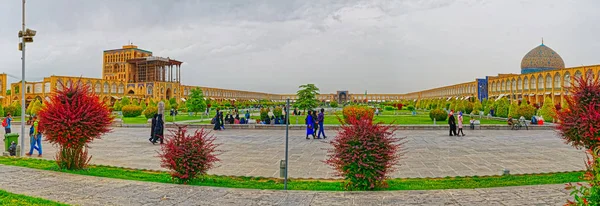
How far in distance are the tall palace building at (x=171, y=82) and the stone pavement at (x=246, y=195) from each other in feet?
127

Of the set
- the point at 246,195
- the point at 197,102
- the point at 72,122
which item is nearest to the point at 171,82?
the point at 197,102

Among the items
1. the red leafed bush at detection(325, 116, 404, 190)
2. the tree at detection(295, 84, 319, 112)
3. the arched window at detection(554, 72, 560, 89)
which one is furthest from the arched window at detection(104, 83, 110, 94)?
the red leafed bush at detection(325, 116, 404, 190)

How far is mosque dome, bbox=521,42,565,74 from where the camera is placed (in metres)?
48.1

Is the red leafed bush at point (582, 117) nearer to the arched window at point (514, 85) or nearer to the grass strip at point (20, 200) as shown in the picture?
the grass strip at point (20, 200)

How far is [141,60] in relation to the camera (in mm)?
61469

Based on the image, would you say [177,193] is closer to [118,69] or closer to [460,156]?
[460,156]

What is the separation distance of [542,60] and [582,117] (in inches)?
1956

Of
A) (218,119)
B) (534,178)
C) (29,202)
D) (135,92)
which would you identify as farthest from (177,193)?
(135,92)

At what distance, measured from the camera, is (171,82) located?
6150cm

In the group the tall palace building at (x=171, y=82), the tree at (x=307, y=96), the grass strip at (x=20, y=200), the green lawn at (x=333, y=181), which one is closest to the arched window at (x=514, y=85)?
the tall palace building at (x=171, y=82)

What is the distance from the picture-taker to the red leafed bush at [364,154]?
4.82 m

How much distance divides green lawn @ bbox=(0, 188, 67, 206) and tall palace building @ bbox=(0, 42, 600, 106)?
40556mm

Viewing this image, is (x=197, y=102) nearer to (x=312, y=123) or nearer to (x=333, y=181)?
(x=312, y=123)

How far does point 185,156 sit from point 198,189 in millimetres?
593
